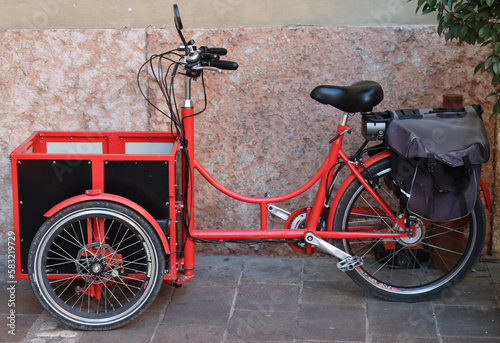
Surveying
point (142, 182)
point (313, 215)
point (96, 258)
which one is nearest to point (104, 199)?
point (142, 182)

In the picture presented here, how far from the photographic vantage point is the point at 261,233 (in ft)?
13.5

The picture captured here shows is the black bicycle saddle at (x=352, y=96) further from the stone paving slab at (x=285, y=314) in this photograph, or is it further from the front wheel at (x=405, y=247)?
the stone paving slab at (x=285, y=314)

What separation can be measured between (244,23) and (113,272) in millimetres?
1785

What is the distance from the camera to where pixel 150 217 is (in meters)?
3.81

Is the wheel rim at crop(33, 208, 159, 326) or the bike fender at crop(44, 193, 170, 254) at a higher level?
the bike fender at crop(44, 193, 170, 254)

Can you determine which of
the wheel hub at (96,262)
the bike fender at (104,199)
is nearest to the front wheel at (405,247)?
the bike fender at (104,199)

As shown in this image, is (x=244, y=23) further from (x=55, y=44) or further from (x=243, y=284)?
(x=243, y=284)

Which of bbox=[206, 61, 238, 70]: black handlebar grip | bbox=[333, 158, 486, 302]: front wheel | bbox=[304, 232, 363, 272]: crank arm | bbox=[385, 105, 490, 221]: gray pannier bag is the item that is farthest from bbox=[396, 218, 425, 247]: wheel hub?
bbox=[206, 61, 238, 70]: black handlebar grip

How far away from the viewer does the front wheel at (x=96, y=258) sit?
12.4ft

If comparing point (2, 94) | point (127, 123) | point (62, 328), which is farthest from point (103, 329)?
point (2, 94)

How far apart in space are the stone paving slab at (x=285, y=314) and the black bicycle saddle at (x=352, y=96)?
1.14 meters

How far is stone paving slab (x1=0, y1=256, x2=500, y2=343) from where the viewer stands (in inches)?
149

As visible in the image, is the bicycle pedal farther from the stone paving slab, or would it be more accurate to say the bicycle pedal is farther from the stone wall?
the stone wall

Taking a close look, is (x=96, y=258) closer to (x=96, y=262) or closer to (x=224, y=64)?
(x=96, y=262)
